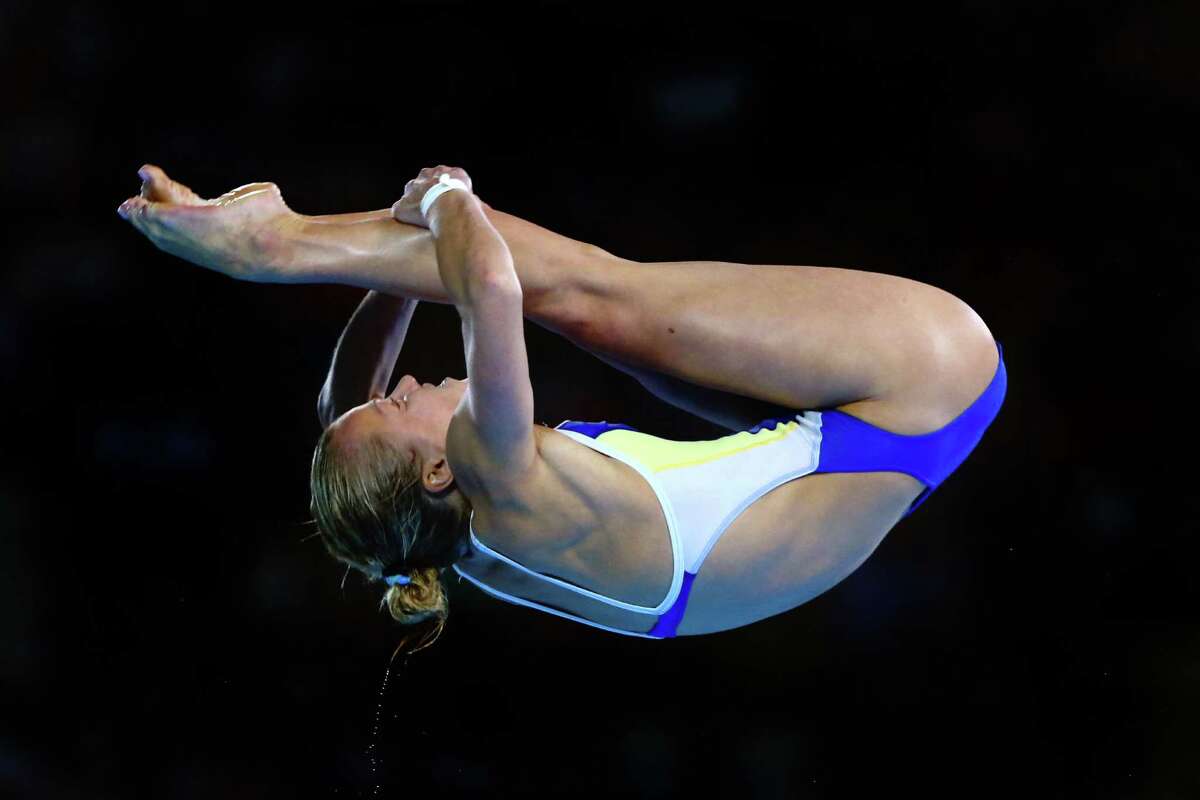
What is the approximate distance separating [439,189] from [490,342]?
321 millimetres

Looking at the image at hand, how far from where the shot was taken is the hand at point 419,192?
1735 millimetres

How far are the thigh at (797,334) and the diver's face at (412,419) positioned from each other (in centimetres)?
20

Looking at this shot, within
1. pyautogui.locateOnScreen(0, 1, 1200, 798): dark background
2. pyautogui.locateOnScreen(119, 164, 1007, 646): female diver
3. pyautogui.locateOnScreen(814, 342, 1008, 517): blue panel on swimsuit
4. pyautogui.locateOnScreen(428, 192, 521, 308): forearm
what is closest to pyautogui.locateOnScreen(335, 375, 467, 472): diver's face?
pyautogui.locateOnScreen(119, 164, 1007, 646): female diver

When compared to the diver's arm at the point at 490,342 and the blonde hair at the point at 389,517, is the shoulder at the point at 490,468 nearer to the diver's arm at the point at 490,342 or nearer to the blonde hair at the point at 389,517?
the diver's arm at the point at 490,342

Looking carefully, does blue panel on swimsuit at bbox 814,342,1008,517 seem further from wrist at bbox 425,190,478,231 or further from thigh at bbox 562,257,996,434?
wrist at bbox 425,190,478,231

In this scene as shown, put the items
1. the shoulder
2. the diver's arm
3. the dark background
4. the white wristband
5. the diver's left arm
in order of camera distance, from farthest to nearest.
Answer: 1. the dark background
2. the diver's left arm
3. the white wristband
4. the shoulder
5. the diver's arm

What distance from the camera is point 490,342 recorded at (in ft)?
4.89

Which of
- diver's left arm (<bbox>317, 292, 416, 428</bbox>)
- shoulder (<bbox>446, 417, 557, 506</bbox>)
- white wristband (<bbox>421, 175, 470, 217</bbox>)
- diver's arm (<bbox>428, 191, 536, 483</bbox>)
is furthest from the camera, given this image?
diver's left arm (<bbox>317, 292, 416, 428</bbox>)

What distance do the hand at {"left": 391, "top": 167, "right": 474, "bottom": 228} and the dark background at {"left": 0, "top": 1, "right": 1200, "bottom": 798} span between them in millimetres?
1013

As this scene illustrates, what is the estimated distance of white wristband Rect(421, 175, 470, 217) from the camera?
1.70 metres

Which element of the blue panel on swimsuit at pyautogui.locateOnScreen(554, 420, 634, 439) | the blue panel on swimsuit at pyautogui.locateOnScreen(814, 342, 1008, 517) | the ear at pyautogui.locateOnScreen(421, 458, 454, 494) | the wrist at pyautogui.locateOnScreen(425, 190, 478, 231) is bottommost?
the ear at pyautogui.locateOnScreen(421, 458, 454, 494)

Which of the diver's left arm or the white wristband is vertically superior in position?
the white wristband

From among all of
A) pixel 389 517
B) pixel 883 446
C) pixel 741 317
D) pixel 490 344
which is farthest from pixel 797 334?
pixel 389 517

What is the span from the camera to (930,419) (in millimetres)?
1763
